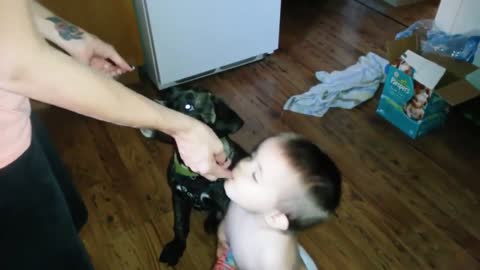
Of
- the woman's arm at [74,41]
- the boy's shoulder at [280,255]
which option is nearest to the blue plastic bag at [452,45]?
the boy's shoulder at [280,255]

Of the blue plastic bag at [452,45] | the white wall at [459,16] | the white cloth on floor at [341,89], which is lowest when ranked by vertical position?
the white cloth on floor at [341,89]

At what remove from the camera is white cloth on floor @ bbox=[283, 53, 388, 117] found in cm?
202

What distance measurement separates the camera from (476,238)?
1455 mm

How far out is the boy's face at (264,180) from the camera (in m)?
0.84

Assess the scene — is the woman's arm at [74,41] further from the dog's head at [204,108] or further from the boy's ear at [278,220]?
the boy's ear at [278,220]

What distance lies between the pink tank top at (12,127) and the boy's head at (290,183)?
42 cm

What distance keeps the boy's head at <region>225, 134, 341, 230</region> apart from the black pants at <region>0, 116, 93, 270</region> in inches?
14.0

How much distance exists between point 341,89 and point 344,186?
1.99 feet

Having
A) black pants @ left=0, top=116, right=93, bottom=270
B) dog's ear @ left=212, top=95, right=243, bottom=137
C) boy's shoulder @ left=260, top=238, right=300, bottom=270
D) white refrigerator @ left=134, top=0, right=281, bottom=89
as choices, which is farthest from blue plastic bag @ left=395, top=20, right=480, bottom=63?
black pants @ left=0, top=116, right=93, bottom=270

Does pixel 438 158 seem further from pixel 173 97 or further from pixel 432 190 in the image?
pixel 173 97

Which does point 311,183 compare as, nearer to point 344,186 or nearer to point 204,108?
point 204,108

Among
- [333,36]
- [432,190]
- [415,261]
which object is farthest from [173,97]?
[333,36]

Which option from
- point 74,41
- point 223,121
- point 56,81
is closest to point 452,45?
point 223,121

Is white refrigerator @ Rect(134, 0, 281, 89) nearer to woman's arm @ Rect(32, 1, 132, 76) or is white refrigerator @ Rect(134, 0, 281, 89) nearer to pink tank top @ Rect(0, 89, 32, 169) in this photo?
woman's arm @ Rect(32, 1, 132, 76)
